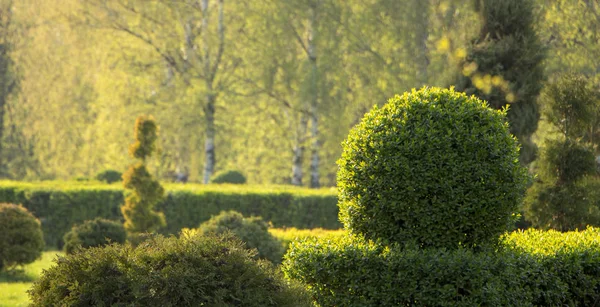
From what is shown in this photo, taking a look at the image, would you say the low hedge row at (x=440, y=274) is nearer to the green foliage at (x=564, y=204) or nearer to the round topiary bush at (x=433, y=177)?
the round topiary bush at (x=433, y=177)

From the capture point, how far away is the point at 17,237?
14977mm

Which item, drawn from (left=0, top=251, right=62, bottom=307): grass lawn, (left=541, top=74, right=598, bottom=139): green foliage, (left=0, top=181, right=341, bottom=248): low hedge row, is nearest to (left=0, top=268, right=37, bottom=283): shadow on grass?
(left=0, top=251, right=62, bottom=307): grass lawn

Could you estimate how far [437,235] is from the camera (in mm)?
7363

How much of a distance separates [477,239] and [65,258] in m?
4.03

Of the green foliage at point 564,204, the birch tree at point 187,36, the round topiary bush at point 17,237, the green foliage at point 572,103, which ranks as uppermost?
the birch tree at point 187,36

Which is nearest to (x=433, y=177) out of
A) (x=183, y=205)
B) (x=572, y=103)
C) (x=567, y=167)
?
(x=567, y=167)

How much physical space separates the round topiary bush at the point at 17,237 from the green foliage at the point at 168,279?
29.1ft

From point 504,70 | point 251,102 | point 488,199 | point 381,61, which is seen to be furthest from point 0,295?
point 251,102

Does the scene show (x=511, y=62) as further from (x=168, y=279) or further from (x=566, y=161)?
(x=168, y=279)

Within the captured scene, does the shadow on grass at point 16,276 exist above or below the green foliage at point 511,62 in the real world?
below

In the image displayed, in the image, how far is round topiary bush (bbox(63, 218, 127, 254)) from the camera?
1473cm

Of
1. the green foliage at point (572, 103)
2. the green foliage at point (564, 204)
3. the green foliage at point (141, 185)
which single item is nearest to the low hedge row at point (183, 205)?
the green foliage at point (141, 185)

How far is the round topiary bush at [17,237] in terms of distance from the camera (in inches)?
582

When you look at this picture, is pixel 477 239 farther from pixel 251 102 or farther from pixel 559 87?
pixel 251 102
